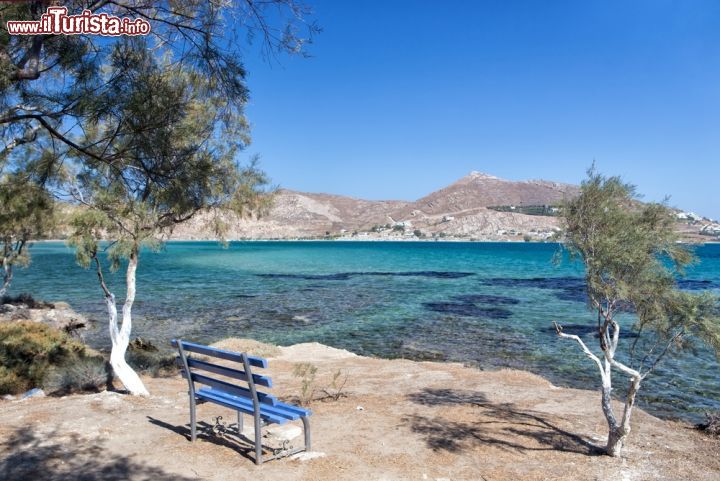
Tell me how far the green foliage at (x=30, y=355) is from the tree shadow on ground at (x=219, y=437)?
389cm

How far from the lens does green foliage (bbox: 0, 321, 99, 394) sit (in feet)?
31.4

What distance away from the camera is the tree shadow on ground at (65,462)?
17.3 feet

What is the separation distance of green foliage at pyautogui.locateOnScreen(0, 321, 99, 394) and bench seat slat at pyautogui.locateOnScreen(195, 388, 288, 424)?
4.90 meters

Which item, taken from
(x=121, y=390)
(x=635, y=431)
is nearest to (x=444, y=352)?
(x=635, y=431)

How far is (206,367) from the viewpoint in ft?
20.6

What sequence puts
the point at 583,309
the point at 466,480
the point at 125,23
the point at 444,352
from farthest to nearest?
the point at 583,309
the point at 444,352
the point at 466,480
the point at 125,23

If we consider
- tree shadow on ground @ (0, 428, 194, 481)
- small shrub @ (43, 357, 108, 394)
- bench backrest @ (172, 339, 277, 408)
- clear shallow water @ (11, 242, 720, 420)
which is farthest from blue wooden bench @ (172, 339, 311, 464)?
clear shallow water @ (11, 242, 720, 420)

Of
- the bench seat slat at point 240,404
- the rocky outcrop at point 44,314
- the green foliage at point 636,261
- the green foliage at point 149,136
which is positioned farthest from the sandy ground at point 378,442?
the rocky outcrop at point 44,314

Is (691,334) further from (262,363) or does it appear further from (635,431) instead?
(262,363)

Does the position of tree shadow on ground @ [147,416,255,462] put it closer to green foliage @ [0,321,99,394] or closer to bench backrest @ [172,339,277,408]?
bench backrest @ [172,339,277,408]

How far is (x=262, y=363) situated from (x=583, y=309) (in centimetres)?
2684

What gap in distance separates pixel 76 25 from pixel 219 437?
16.8 feet

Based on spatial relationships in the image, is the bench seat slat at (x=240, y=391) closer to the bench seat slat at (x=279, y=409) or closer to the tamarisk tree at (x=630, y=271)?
the bench seat slat at (x=279, y=409)

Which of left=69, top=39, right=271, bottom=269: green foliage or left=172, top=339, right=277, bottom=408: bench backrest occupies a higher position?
left=69, top=39, right=271, bottom=269: green foliage
